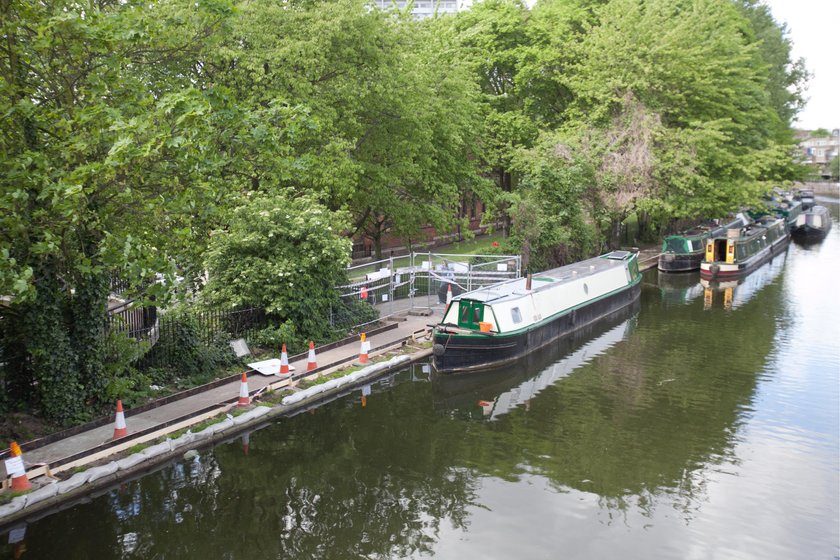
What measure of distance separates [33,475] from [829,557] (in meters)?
12.8

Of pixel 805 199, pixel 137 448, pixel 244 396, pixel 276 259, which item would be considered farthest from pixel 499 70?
pixel 805 199

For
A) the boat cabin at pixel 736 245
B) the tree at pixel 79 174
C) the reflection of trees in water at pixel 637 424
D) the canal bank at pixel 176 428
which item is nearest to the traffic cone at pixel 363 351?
the canal bank at pixel 176 428

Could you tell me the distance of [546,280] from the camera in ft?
80.8

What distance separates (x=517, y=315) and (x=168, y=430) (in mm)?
11088

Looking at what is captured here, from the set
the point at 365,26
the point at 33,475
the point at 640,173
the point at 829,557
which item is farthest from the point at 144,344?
the point at 640,173

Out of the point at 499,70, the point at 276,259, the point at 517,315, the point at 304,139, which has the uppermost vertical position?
the point at 499,70

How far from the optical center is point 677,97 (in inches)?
1531

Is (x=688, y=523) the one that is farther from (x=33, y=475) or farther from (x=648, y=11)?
(x=648, y=11)

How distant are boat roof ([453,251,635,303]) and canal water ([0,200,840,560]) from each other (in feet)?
8.09

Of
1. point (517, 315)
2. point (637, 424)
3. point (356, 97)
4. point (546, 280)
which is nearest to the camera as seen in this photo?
point (637, 424)

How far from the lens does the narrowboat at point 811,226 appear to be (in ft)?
187

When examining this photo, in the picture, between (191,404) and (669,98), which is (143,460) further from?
(669,98)

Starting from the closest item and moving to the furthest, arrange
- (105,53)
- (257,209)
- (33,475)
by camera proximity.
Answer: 1. (33,475)
2. (105,53)
3. (257,209)

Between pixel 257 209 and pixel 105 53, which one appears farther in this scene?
pixel 257 209
